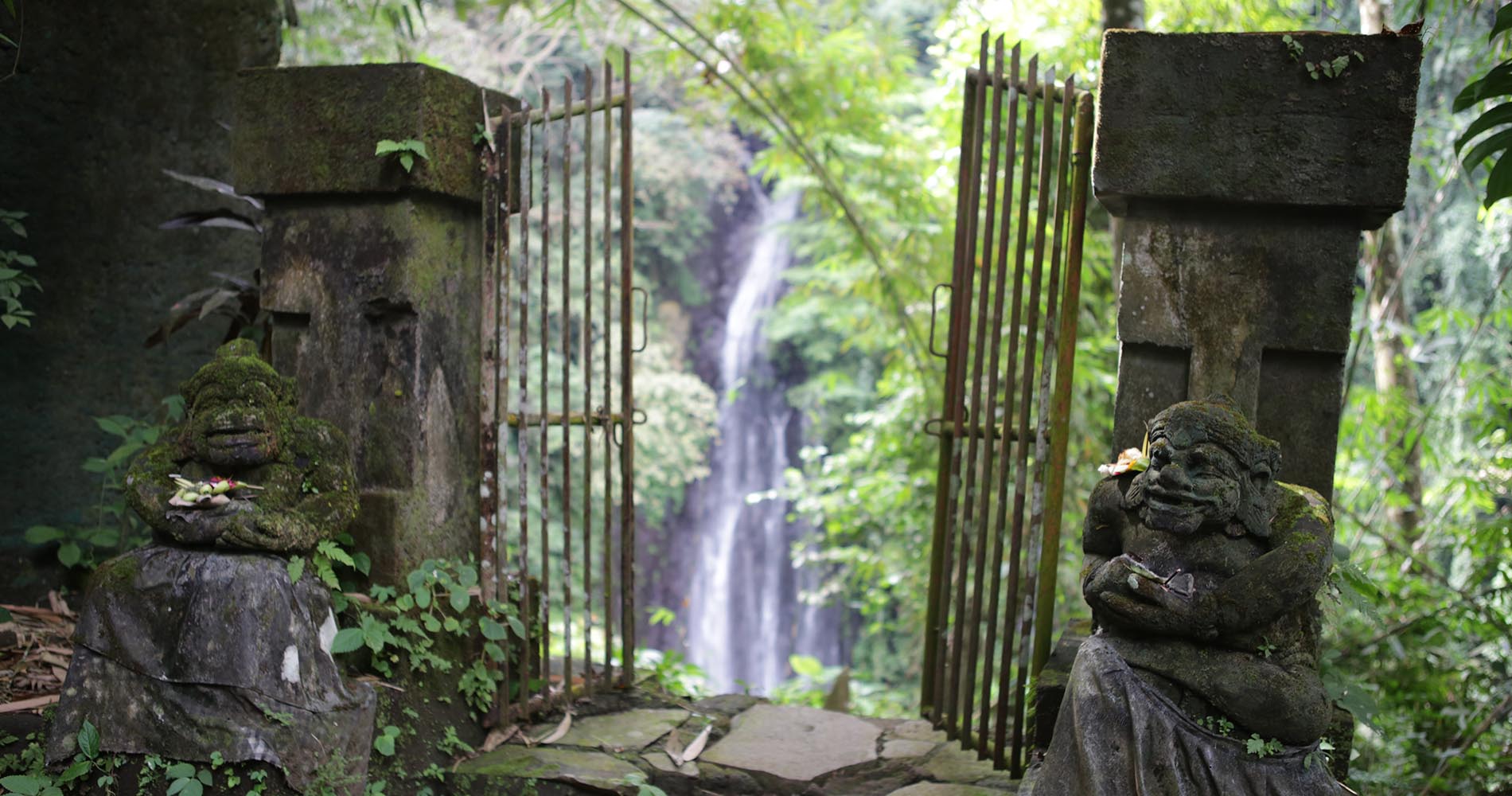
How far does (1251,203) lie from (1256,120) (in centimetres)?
23

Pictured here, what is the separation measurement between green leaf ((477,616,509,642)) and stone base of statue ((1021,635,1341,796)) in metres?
1.90

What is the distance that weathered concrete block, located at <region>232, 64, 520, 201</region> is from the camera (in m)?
3.54

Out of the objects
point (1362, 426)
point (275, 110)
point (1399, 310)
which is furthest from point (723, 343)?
point (275, 110)

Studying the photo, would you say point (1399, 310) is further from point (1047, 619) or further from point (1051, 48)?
point (1047, 619)

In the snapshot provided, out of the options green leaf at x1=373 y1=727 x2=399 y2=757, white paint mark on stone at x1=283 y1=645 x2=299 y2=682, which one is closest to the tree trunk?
green leaf at x1=373 y1=727 x2=399 y2=757

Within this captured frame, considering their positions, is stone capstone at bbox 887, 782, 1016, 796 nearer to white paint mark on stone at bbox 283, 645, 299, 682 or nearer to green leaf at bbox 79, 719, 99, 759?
white paint mark on stone at bbox 283, 645, 299, 682

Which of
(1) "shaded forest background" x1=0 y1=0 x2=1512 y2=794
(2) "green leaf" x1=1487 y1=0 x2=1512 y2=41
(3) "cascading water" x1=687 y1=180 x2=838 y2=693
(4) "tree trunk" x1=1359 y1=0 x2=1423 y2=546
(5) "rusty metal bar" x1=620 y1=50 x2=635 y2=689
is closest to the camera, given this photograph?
(2) "green leaf" x1=1487 y1=0 x2=1512 y2=41

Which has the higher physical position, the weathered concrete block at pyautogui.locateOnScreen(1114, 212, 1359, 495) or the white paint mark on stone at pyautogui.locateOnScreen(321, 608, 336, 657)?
the weathered concrete block at pyautogui.locateOnScreen(1114, 212, 1359, 495)

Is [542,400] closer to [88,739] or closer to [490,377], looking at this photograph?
[490,377]

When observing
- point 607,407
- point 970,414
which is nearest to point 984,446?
point 970,414

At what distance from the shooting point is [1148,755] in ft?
7.62

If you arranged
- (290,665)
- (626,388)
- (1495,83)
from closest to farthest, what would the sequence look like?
(1495,83) < (290,665) < (626,388)

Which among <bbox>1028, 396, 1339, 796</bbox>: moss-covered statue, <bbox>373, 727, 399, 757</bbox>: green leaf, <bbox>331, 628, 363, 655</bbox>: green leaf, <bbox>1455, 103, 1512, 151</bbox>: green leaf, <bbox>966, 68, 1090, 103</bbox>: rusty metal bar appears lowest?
<bbox>373, 727, 399, 757</bbox>: green leaf

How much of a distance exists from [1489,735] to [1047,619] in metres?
2.26
